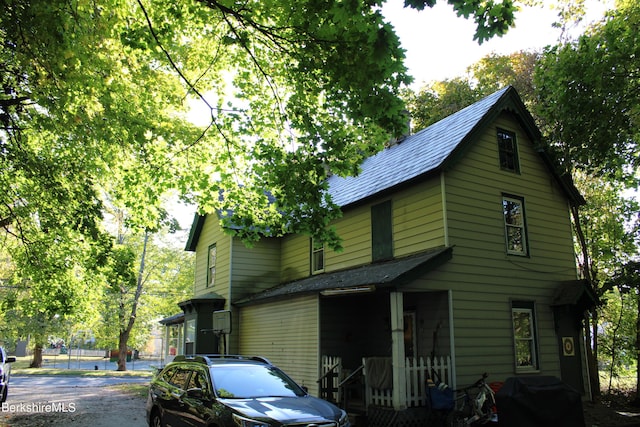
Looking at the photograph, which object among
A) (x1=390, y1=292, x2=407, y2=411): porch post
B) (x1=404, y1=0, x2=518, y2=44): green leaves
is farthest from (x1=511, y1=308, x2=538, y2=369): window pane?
(x1=404, y1=0, x2=518, y2=44): green leaves

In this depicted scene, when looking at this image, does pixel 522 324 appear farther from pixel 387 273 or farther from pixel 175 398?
pixel 175 398

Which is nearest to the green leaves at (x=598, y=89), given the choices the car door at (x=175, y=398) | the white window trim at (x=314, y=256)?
the white window trim at (x=314, y=256)

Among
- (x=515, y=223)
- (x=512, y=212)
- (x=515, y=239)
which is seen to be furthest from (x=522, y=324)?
(x=512, y=212)

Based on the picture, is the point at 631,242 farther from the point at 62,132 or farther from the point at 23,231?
the point at 23,231

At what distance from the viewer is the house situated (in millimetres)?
11734

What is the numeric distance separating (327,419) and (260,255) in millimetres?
13465

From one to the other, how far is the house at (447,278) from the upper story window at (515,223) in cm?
4

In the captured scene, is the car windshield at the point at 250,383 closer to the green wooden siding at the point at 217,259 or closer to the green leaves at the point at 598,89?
the green leaves at the point at 598,89

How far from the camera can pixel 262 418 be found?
6.68m

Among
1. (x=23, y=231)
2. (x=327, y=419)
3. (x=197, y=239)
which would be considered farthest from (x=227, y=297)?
(x=327, y=419)

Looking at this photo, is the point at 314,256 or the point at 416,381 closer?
the point at 416,381

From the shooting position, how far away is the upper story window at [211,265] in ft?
71.0

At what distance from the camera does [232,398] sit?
7508 millimetres

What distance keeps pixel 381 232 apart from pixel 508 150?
14.9 feet
